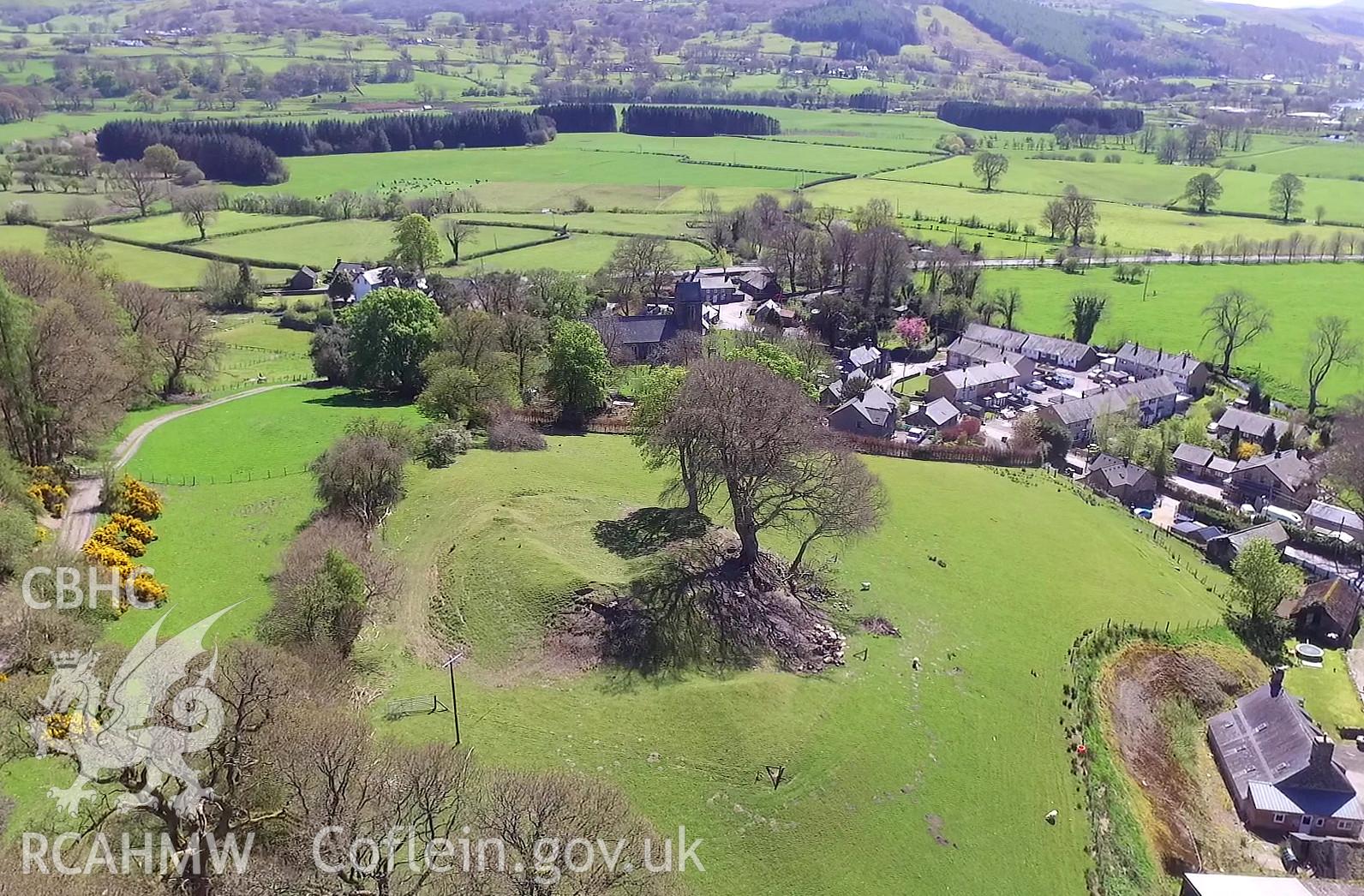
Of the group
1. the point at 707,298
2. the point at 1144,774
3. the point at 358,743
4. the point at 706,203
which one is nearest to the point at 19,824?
the point at 358,743

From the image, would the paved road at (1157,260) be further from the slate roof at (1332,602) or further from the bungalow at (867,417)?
the slate roof at (1332,602)

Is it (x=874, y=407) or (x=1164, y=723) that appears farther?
(x=874, y=407)

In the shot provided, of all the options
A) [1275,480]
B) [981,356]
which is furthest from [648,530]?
[981,356]

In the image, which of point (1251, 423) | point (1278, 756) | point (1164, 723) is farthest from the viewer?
point (1251, 423)

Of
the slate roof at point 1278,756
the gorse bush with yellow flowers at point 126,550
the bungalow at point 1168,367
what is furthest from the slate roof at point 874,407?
the gorse bush with yellow flowers at point 126,550

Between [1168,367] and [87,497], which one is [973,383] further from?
[87,497]

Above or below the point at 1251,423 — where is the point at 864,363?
above
